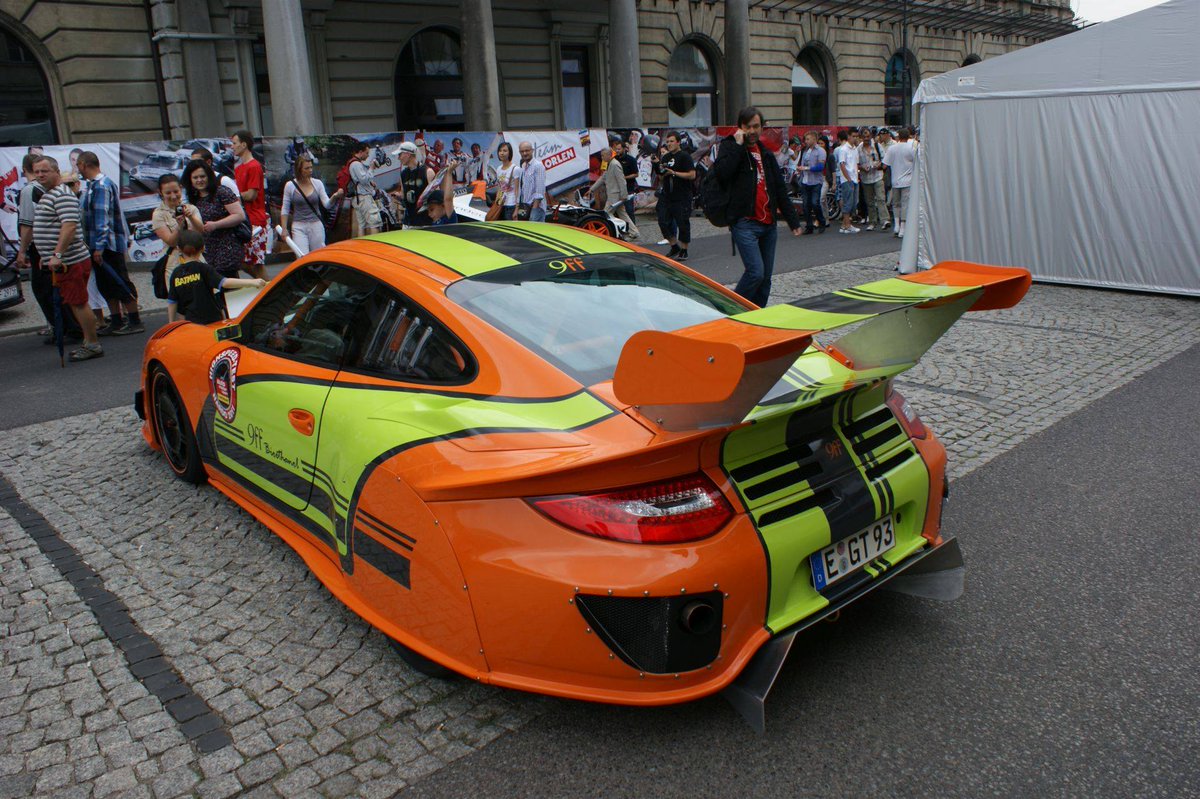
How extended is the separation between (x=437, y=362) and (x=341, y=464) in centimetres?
48

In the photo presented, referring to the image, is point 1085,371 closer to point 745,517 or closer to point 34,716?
point 745,517

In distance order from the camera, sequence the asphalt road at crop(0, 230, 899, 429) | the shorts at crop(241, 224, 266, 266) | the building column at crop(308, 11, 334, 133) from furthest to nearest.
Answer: the building column at crop(308, 11, 334, 133) → the shorts at crop(241, 224, 266, 266) → the asphalt road at crop(0, 230, 899, 429)

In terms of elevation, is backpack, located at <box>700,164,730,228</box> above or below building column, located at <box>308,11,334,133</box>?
below

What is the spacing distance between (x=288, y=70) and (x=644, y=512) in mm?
17609

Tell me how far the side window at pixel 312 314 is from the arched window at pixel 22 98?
17500 millimetres

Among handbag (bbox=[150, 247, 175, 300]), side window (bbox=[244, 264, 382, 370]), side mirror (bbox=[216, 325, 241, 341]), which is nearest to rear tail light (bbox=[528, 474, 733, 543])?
side window (bbox=[244, 264, 382, 370])

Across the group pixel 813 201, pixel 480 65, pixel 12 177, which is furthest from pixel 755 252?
pixel 480 65

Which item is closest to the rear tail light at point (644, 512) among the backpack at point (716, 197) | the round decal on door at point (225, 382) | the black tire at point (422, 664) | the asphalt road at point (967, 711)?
the asphalt road at point (967, 711)

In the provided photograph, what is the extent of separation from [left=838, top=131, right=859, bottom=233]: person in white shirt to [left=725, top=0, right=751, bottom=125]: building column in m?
10.8

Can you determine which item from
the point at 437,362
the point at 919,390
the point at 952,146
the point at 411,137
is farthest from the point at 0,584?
the point at 411,137

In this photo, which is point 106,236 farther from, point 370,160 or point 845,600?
point 845,600

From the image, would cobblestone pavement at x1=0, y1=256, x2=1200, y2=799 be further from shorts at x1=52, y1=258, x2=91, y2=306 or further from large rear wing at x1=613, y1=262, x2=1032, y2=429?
shorts at x1=52, y1=258, x2=91, y2=306

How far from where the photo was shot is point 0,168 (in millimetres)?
12891

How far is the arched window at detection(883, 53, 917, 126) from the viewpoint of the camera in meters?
37.2
